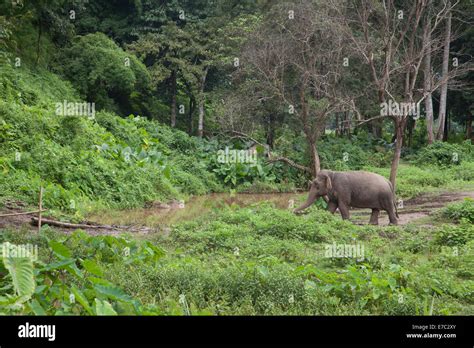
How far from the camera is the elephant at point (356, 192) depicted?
1524cm

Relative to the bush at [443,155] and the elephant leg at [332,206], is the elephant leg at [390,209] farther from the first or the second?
the bush at [443,155]

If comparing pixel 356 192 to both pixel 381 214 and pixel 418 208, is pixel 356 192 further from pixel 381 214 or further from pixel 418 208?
pixel 418 208

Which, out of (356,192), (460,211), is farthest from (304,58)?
(460,211)

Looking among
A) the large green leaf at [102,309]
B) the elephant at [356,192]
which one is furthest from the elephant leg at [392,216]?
the large green leaf at [102,309]

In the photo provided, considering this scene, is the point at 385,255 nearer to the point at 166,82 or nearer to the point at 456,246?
the point at 456,246

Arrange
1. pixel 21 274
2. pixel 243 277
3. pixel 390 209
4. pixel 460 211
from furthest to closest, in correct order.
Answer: pixel 390 209, pixel 460 211, pixel 243 277, pixel 21 274

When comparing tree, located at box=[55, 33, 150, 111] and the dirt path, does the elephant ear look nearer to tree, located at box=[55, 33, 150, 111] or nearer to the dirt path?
the dirt path

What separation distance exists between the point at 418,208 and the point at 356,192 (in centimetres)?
331

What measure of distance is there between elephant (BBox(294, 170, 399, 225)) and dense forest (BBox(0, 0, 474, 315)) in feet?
0.21

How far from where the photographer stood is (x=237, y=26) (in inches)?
1256

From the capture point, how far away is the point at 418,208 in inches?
701

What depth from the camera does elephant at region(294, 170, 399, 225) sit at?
50.0ft
